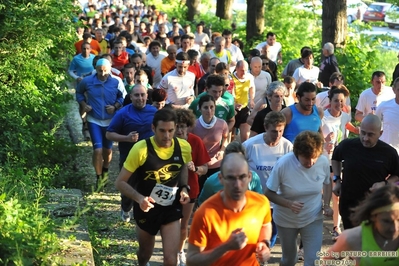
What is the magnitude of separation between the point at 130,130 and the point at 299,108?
2.15 meters

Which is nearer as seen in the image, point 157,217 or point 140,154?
point 140,154

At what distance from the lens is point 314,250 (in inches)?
316

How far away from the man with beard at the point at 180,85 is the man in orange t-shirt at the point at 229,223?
8.19 metres

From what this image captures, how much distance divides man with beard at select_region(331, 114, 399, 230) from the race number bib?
1.81 meters

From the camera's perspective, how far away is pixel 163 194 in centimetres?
794

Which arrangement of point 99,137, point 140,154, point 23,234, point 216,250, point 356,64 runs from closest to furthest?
point 216,250 → point 23,234 → point 140,154 → point 99,137 → point 356,64

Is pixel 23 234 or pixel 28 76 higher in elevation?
pixel 23 234

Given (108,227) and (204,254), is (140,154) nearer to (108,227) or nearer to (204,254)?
(204,254)

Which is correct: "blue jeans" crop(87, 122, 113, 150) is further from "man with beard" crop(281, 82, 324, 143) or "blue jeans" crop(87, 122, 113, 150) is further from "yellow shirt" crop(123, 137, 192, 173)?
"yellow shirt" crop(123, 137, 192, 173)

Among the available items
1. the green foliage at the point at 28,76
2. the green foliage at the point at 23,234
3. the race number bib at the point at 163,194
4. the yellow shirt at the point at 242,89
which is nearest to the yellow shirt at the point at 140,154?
the race number bib at the point at 163,194

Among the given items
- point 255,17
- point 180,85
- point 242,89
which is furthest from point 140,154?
point 255,17

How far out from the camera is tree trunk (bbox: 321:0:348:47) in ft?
63.3

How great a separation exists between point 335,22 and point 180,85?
6514 millimetres

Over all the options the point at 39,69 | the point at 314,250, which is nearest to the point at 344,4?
the point at 39,69
